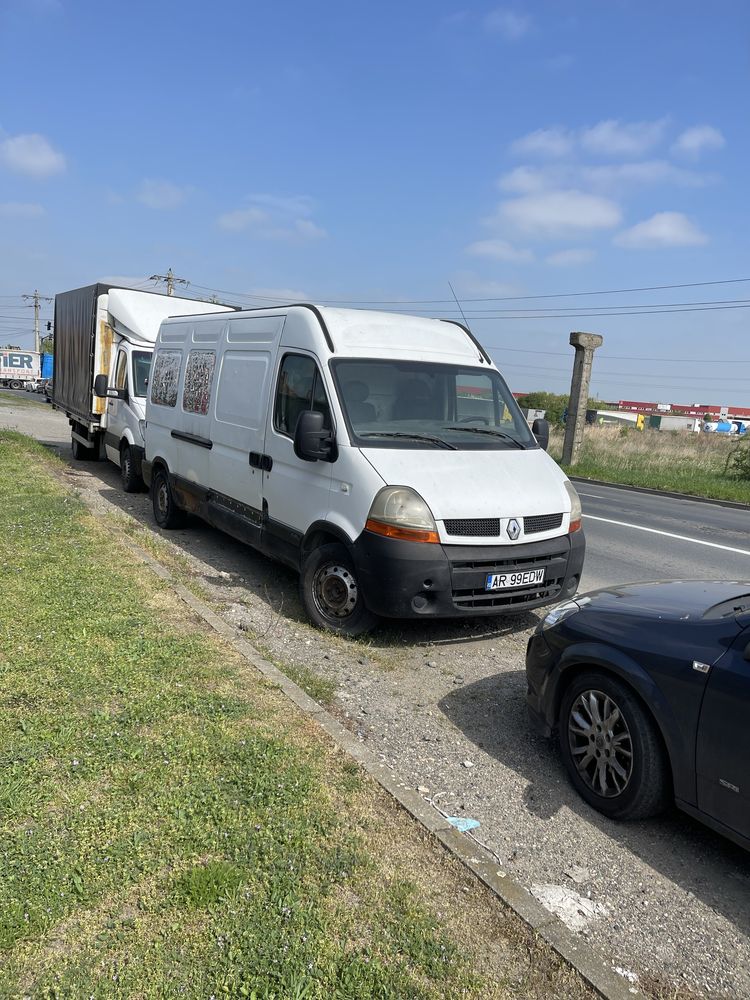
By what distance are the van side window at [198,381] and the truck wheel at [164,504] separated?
1134 mm

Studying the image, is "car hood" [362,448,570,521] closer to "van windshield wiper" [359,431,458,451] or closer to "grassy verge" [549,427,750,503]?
"van windshield wiper" [359,431,458,451]

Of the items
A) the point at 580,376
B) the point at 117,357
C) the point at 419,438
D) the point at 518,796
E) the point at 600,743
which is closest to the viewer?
the point at 600,743

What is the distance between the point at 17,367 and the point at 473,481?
6519 cm

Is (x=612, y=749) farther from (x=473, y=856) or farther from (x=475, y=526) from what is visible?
(x=475, y=526)

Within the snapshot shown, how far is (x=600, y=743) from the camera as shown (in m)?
3.61

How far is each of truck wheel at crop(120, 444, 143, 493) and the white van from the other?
184 inches

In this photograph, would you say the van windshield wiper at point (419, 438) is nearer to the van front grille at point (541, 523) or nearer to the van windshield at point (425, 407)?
the van windshield at point (425, 407)

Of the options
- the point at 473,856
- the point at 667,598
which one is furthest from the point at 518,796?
the point at 667,598

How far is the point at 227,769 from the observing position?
3496mm

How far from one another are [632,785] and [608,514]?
1053cm

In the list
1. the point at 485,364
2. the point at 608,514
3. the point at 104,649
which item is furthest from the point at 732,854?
the point at 608,514

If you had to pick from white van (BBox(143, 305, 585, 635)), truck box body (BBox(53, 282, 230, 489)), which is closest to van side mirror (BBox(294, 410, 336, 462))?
white van (BBox(143, 305, 585, 635))

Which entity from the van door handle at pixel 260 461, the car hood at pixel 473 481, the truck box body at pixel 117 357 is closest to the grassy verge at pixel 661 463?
the truck box body at pixel 117 357

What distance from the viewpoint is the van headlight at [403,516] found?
5176mm
